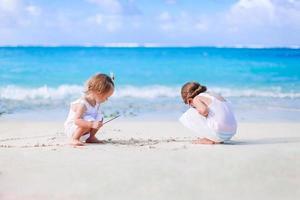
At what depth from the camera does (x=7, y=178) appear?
3928 millimetres

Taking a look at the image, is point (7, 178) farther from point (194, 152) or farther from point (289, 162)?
point (289, 162)

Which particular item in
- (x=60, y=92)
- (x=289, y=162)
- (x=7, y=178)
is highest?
(x=60, y=92)

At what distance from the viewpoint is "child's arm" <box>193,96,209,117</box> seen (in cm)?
566

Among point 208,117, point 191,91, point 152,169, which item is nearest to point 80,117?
point 191,91

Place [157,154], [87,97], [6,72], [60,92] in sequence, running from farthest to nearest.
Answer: [6,72]
[60,92]
[87,97]
[157,154]

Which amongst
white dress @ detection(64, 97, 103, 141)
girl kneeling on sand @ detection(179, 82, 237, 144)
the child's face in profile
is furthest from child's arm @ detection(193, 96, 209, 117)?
white dress @ detection(64, 97, 103, 141)

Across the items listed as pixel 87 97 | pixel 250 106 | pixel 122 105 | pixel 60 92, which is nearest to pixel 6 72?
pixel 60 92

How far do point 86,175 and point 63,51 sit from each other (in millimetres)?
33508

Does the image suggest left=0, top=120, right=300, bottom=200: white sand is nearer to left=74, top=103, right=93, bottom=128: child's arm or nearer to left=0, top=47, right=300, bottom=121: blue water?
left=74, top=103, right=93, bottom=128: child's arm

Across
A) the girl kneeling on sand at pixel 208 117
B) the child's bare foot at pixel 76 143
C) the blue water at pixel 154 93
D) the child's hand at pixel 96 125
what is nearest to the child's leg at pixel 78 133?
the child's bare foot at pixel 76 143

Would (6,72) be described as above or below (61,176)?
above

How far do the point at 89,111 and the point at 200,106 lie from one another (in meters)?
1.08

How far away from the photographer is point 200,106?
5.67 meters

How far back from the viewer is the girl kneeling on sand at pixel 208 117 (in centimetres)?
562
